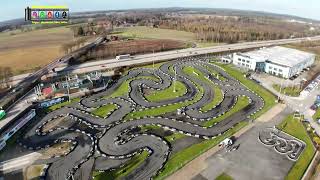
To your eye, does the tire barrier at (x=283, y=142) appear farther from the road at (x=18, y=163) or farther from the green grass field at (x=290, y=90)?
the road at (x=18, y=163)

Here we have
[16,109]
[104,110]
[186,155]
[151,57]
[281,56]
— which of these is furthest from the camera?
[151,57]

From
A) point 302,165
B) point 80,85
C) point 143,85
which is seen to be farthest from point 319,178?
point 80,85

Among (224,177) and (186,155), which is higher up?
(186,155)

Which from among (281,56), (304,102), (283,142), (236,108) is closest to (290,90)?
(304,102)

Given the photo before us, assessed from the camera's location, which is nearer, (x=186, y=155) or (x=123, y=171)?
(x=123, y=171)

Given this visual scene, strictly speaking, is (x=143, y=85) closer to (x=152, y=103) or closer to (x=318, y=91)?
(x=152, y=103)

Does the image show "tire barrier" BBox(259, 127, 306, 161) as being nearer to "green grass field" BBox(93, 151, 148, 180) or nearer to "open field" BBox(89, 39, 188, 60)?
"green grass field" BBox(93, 151, 148, 180)

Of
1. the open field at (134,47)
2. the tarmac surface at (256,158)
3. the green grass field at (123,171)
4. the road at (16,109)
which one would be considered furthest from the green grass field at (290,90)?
the road at (16,109)

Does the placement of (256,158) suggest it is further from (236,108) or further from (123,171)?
(123,171)
